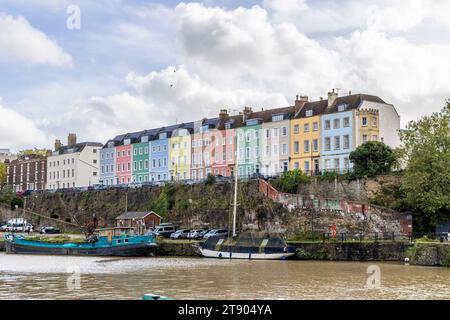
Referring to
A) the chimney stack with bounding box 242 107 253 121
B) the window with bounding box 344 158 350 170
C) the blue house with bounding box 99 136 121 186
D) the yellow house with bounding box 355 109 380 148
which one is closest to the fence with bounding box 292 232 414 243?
the window with bounding box 344 158 350 170

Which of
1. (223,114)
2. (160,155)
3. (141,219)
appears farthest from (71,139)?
(141,219)

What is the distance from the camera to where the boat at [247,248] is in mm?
43844

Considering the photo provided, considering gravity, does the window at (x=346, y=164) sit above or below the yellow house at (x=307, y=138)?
below

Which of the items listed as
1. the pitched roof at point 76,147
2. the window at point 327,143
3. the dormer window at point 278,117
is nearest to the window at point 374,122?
the window at point 327,143

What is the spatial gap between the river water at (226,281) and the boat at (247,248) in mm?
4111

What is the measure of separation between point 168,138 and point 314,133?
25145 millimetres

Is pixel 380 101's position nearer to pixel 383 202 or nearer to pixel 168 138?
pixel 383 202

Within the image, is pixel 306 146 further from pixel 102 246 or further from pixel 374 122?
pixel 102 246

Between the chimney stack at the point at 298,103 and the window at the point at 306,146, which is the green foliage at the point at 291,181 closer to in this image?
the window at the point at 306,146

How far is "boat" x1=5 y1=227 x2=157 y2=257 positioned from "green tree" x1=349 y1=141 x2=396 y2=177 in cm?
1897

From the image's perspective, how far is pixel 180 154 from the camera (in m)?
85.7

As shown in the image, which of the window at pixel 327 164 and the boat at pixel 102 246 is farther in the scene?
the window at pixel 327 164

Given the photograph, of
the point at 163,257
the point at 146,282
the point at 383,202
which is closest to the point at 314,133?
the point at 383,202

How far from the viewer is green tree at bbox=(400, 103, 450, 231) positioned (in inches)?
1820
